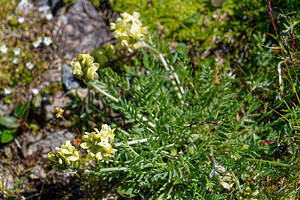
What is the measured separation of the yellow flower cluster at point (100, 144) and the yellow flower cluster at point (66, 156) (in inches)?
3.0

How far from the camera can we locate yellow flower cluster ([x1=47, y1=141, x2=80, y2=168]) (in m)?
1.64

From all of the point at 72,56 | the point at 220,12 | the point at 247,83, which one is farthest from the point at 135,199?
the point at 220,12

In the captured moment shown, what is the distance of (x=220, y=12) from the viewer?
307cm

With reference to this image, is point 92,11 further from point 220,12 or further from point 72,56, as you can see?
point 220,12

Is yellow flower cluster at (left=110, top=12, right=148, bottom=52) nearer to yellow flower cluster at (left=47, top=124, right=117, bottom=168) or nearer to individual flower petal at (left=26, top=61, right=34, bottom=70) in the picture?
yellow flower cluster at (left=47, top=124, right=117, bottom=168)

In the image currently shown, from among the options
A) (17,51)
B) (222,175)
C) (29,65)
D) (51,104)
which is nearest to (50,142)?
(51,104)

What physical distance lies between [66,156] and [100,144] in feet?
0.74

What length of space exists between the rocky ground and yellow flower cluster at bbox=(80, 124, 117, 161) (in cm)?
94

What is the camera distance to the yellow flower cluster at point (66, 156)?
1642 millimetres

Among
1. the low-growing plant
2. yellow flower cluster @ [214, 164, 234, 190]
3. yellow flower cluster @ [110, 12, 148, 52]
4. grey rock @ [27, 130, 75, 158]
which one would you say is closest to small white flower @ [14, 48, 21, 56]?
grey rock @ [27, 130, 75, 158]

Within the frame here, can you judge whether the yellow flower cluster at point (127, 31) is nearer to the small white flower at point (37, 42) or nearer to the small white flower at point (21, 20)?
the small white flower at point (37, 42)

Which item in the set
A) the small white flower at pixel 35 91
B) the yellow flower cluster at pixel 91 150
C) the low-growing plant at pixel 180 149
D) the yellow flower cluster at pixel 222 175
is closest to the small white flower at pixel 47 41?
the small white flower at pixel 35 91

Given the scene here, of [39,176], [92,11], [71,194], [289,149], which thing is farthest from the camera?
[92,11]

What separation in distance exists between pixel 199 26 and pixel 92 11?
4.19 ft
